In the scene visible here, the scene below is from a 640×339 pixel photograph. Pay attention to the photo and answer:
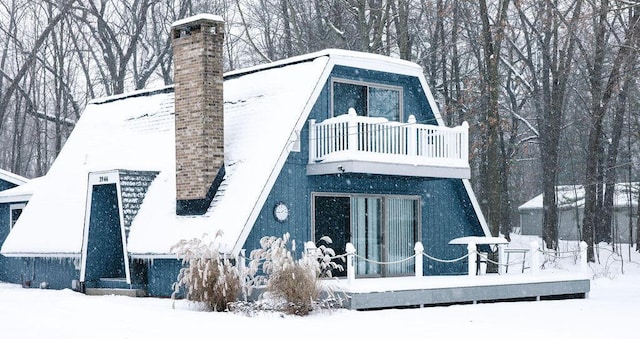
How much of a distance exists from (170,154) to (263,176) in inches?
142

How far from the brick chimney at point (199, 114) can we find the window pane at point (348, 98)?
2.71 m

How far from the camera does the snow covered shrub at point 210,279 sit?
16.2 m

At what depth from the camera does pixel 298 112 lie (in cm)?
1928

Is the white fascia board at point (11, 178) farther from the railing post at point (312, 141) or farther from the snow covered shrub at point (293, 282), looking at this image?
the snow covered shrub at point (293, 282)

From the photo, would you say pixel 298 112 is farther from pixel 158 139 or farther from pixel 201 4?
pixel 201 4

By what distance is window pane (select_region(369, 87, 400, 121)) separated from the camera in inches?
836

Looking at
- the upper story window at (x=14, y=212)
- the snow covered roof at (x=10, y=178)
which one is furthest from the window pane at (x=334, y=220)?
the snow covered roof at (x=10, y=178)

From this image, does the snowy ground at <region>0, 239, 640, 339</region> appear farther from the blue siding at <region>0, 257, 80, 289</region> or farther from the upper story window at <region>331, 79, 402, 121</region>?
the upper story window at <region>331, 79, 402, 121</region>

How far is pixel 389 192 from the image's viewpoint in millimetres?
21156

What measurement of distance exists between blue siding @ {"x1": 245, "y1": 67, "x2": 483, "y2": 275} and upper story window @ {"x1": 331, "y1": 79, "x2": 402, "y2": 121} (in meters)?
0.15

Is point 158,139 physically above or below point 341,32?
below

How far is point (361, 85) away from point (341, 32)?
1409cm

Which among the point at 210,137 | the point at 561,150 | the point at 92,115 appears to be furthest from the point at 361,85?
the point at 561,150

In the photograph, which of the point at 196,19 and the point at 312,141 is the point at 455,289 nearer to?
the point at 312,141
